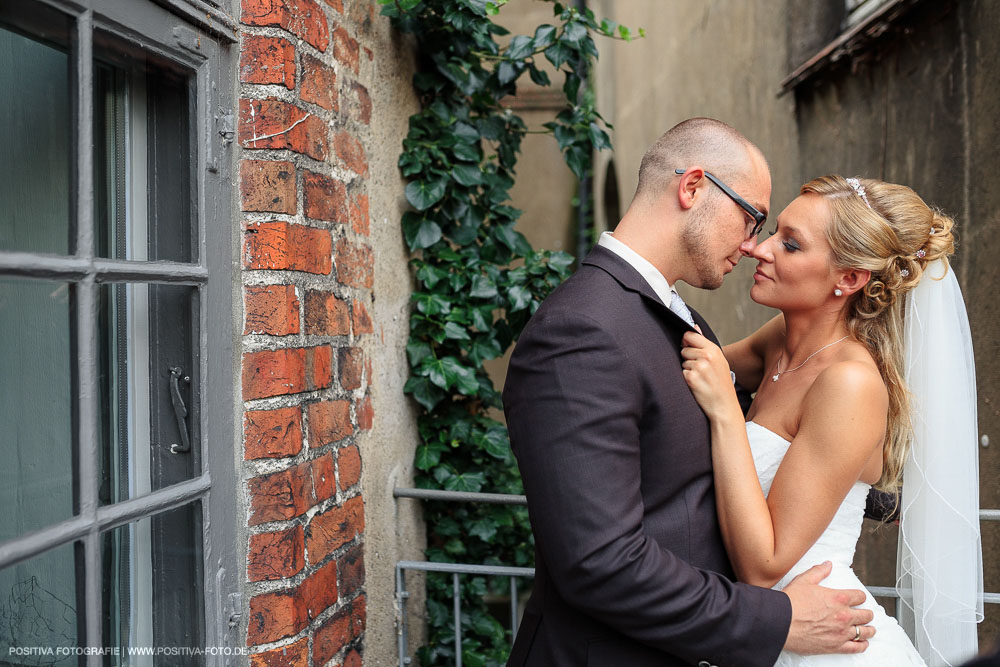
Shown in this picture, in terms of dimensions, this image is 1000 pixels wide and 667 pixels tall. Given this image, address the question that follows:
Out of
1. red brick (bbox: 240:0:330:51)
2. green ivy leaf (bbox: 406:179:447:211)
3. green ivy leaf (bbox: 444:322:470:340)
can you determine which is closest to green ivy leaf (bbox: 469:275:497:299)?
green ivy leaf (bbox: 444:322:470:340)

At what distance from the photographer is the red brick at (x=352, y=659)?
2.08m

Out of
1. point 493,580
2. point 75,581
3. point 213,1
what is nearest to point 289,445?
point 75,581

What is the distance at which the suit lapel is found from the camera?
1603 mm

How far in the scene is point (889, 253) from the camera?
1868 millimetres

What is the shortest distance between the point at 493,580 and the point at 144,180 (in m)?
2.63

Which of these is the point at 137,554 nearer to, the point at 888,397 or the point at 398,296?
the point at 398,296

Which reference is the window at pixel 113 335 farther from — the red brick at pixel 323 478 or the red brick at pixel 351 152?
the red brick at pixel 351 152

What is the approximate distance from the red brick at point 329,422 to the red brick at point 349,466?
46 millimetres

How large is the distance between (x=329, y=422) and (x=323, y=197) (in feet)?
1.90

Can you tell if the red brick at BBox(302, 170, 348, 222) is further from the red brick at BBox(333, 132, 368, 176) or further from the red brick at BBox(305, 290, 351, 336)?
the red brick at BBox(305, 290, 351, 336)

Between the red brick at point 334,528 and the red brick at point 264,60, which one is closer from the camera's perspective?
the red brick at point 264,60

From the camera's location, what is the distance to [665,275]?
173cm

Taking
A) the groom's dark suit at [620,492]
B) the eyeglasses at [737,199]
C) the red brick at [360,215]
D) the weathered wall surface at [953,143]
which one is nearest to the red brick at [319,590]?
the groom's dark suit at [620,492]

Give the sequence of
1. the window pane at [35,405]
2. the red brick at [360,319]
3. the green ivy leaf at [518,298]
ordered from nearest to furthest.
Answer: the window pane at [35,405]
the red brick at [360,319]
the green ivy leaf at [518,298]
